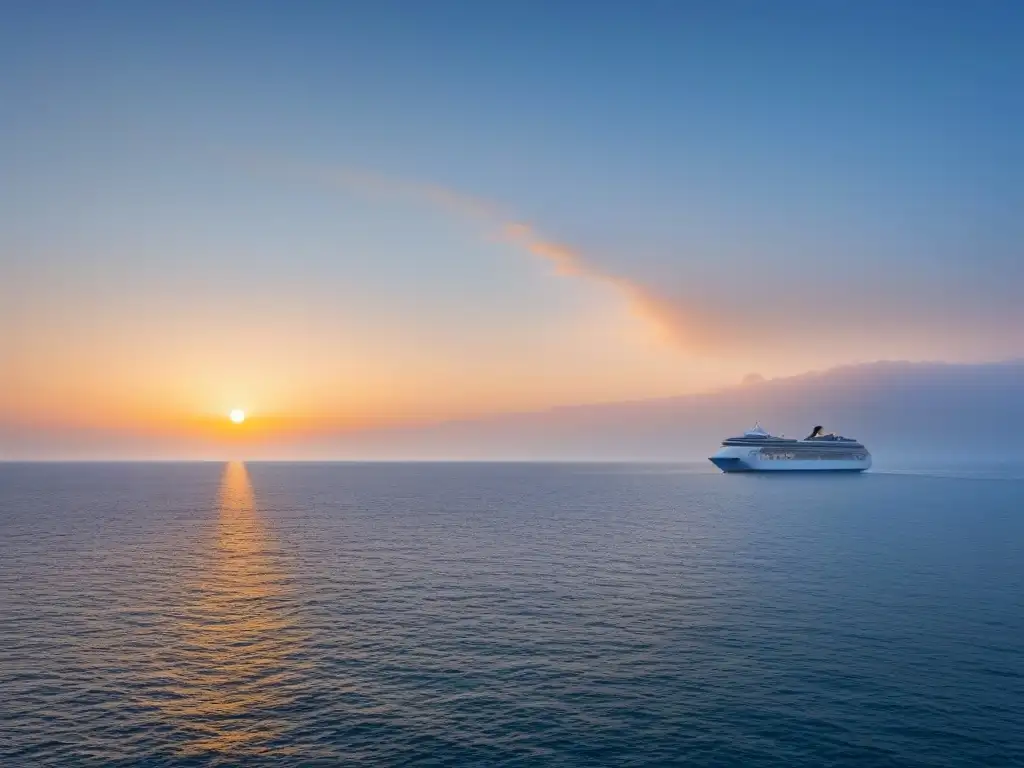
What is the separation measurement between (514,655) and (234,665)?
72.3ft

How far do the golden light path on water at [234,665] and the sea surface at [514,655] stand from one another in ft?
0.78

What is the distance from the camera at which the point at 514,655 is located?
54625mm

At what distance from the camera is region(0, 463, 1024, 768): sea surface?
3944 centimetres

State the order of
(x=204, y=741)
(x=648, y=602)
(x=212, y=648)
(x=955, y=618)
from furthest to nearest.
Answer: (x=648, y=602)
(x=955, y=618)
(x=212, y=648)
(x=204, y=741)

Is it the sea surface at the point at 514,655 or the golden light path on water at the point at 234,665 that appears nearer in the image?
the sea surface at the point at 514,655

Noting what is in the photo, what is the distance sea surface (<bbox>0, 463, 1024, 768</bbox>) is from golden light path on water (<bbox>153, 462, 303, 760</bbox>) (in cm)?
24

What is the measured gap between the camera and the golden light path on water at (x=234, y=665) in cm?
4075

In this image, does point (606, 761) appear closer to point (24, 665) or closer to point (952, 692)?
point (952, 692)

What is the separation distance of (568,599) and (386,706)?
33.0 metres

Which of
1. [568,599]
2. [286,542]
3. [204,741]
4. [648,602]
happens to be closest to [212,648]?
[204,741]

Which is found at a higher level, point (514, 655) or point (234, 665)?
point (514, 655)

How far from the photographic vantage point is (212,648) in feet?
189

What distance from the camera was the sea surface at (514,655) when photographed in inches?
1553

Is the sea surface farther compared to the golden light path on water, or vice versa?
the golden light path on water
